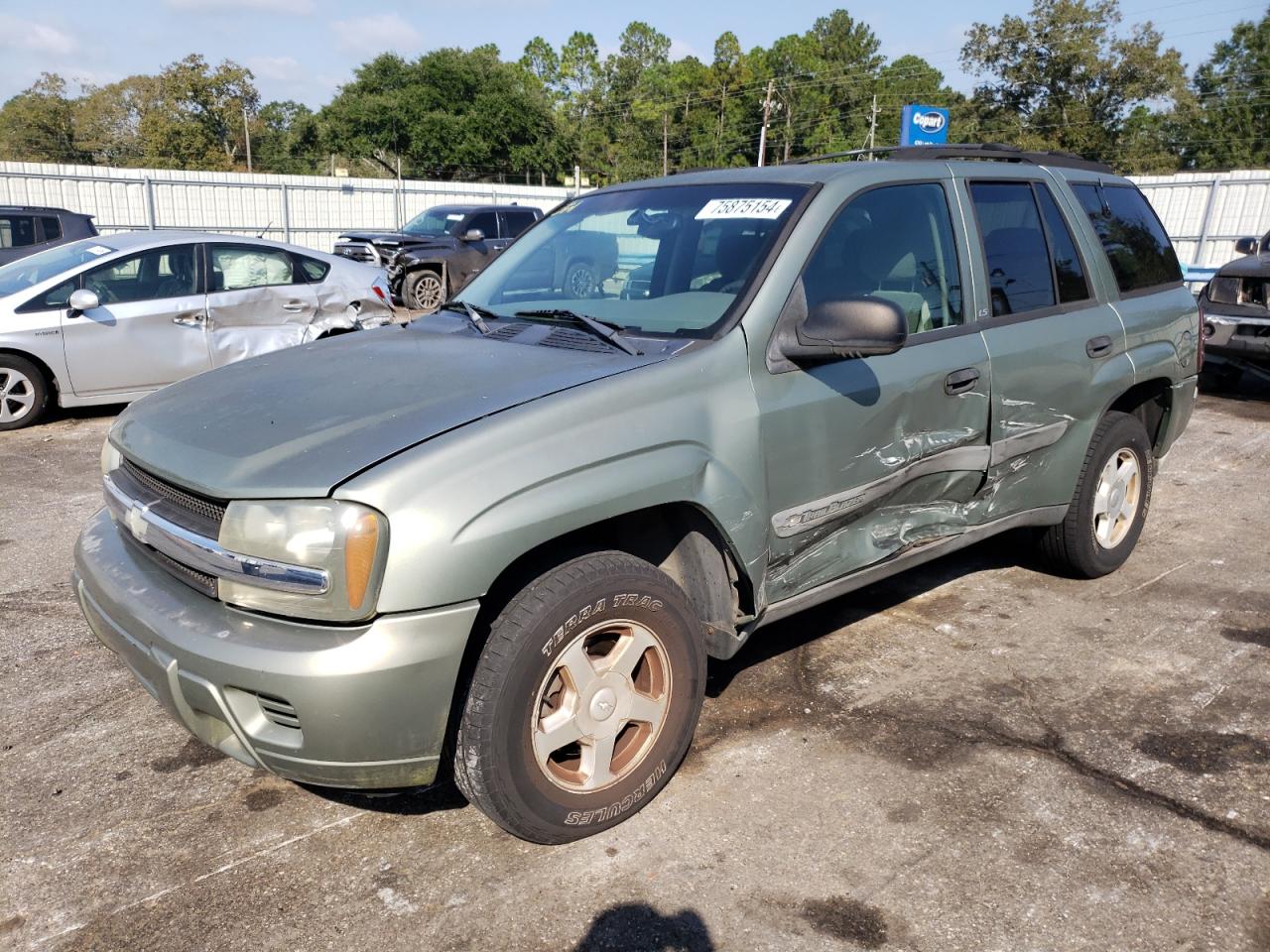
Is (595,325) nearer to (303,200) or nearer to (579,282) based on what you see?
(579,282)

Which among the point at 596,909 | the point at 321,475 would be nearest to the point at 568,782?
the point at 596,909

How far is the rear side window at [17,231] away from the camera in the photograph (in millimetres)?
11695

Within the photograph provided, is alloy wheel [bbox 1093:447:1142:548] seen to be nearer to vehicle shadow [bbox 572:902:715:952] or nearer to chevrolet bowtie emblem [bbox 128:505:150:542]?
vehicle shadow [bbox 572:902:715:952]

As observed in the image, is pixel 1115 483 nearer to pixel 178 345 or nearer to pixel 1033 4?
pixel 178 345

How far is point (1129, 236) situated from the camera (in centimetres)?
454

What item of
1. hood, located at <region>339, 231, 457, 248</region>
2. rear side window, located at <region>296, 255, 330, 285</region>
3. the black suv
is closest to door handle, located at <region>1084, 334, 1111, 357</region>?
rear side window, located at <region>296, 255, 330, 285</region>

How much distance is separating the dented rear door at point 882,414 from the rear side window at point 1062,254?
662 mm

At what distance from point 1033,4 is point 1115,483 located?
59.7 metres

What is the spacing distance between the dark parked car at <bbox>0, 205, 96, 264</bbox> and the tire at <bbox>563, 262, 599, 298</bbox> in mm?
10283

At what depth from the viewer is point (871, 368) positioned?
321 centimetres

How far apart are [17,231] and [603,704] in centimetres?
1223

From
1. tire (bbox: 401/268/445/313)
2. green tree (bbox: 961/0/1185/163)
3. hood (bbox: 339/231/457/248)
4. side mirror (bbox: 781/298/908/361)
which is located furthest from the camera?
green tree (bbox: 961/0/1185/163)

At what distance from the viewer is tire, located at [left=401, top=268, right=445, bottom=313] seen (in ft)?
52.0

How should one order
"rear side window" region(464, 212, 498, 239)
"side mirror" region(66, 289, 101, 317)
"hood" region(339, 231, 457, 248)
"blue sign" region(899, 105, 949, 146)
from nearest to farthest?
"side mirror" region(66, 289, 101, 317)
"hood" region(339, 231, 457, 248)
"rear side window" region(464, 212, 498, 239)
"blue sign" region(899, 105, 949, 146)
